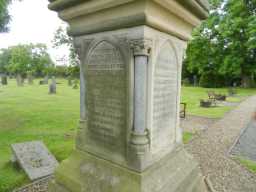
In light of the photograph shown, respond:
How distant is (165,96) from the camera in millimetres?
2889

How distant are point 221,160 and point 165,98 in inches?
136

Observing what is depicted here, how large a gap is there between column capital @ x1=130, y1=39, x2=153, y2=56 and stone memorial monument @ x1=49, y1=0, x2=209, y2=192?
0.04ft

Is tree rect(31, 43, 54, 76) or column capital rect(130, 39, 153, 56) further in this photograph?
tree rect(31, 43, 54, 76)

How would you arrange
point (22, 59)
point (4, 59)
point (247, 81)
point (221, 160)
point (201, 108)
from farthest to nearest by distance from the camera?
1. point (4, 59)
2. point (22, 59)
3. point (247, 81)
4. point (201, 108)
5. point (221, 160)

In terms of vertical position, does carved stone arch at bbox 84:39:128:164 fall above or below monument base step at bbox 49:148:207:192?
above

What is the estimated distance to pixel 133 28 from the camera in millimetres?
2324

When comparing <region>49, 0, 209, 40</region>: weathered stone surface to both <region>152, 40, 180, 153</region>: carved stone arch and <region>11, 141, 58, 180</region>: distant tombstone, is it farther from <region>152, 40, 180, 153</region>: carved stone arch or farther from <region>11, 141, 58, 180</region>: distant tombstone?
<region>11, 141, 58, 180</region>: distant tombstone

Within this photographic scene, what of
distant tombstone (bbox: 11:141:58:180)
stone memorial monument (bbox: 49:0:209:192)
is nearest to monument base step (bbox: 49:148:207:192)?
stone memorial monument (bbox: 49:0:209:192)

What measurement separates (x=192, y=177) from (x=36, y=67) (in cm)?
5425

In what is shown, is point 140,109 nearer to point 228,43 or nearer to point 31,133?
point 31,133

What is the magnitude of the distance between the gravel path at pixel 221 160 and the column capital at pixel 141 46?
3.17 meters

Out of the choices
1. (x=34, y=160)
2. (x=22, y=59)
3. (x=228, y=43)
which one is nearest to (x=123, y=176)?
(x=34, y=160)

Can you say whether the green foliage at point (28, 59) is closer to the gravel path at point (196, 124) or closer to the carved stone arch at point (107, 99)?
the gravel path at point (196, 124)

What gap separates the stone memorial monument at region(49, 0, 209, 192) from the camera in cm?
235
